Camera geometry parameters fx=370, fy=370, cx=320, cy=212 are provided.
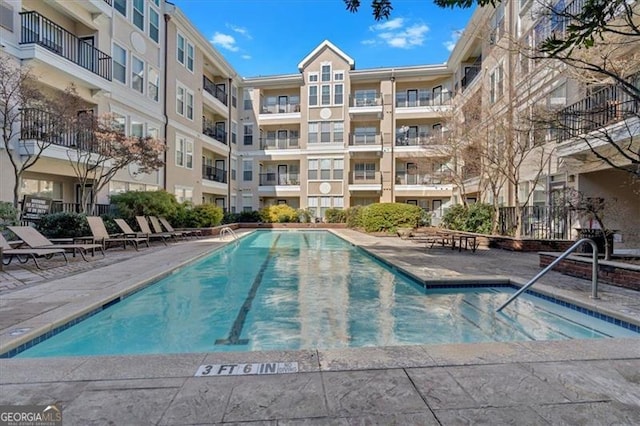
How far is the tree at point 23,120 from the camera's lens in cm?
1092

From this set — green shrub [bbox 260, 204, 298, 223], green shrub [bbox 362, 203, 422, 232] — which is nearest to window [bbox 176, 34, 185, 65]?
green shrub [bbox 260, 204, 298, 223]

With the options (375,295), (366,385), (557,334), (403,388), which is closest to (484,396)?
(403,388)

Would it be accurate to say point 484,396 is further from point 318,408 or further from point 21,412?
point 21,412

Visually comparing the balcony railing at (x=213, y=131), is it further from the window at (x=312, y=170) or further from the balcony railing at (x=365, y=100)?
the balcony railing at (x=365, y=100)

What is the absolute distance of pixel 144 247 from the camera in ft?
45.2

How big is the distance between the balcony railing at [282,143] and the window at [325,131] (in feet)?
7.58

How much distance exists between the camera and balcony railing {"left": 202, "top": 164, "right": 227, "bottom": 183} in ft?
85.0

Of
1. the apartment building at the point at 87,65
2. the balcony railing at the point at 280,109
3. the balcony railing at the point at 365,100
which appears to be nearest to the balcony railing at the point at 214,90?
the balcony railing at the point at 280,109

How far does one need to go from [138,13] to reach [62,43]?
4785 mm

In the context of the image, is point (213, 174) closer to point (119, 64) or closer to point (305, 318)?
point (119, 64)

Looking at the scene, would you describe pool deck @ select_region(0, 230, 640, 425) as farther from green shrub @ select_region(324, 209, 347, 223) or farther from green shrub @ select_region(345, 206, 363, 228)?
green shrub @ select_region(324, 209, 347, 223)

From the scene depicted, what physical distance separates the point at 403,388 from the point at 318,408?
718mm

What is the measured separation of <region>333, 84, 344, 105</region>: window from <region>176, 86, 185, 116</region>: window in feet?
43.5

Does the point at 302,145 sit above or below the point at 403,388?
above
